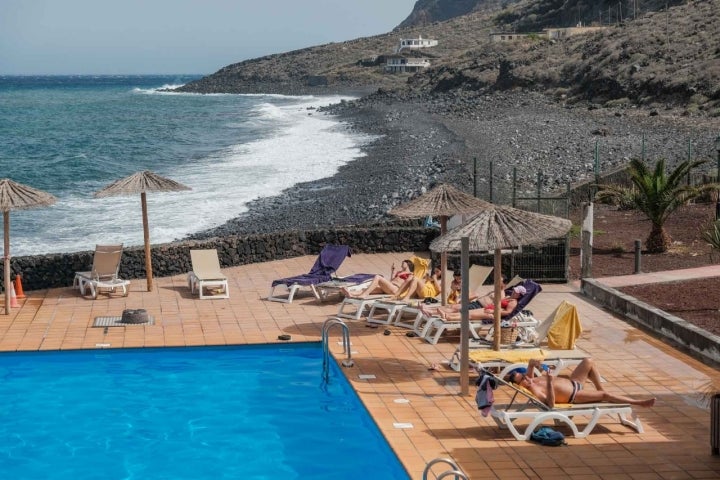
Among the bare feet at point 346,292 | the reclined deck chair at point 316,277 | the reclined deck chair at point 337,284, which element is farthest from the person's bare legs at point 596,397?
the reclined deck chair at point 316,277

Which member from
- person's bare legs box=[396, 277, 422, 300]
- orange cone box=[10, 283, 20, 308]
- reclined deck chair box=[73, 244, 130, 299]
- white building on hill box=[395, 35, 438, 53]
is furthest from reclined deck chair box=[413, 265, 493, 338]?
white building on hill box=[395, 35, 438, 53]

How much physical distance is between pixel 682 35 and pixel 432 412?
217 feet

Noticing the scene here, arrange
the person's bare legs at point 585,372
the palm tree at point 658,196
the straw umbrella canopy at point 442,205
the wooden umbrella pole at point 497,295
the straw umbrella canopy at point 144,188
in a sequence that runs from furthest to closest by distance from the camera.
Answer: the palm tree at point 658,196, the straw umbrella canopy at point 144,188, the straw umbrella canopy at point 442,205, the wooden umbrella pole at point 497,295, the person's bare legs at point 585,372

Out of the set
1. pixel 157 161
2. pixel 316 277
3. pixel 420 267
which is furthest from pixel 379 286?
pixel 157 161

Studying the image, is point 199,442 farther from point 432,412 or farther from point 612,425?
point 612,425

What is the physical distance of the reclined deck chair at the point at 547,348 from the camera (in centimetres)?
1091

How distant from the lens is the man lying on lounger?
9.37 metres

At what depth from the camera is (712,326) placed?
13094 mm

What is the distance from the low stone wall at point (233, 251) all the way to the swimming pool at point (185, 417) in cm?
344

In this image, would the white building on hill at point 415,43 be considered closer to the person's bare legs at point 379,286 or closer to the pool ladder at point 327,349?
the person's bare legs at point 379,286

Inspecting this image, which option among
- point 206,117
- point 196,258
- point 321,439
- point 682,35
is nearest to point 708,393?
point 321,439

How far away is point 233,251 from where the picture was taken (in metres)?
17.6

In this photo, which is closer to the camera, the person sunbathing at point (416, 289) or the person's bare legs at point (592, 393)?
the person's bare legs at point (592, 393)

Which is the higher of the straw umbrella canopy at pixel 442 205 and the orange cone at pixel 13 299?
the straw umbrella canopy at pixel 442 205
